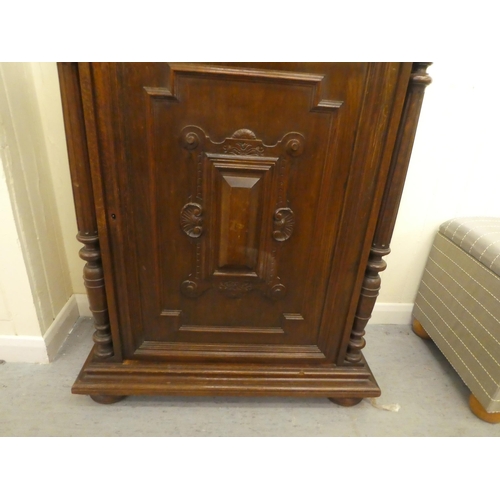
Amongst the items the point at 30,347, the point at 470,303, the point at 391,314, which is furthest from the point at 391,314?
the point at 30,347

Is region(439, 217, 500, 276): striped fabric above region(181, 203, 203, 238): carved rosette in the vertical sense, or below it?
below

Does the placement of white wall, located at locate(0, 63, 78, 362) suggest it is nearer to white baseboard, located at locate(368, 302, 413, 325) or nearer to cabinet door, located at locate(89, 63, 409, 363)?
cabinet door, located at locate(89, 63, 409, 363)

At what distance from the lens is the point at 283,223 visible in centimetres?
90

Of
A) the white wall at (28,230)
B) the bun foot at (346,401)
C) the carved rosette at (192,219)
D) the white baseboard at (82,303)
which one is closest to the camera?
the carved rosette at (192,219)

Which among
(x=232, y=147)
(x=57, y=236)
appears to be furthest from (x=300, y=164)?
(x=57, y=236)

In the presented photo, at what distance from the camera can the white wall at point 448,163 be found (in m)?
1.16

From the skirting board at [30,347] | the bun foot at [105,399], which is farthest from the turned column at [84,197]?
the skirting board at [30,347]

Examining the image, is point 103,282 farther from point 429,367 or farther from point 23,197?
point 429,367

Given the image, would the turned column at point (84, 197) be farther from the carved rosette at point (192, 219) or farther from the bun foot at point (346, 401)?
the bun foot at point (346, 401)

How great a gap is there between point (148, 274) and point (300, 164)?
1.62 feet

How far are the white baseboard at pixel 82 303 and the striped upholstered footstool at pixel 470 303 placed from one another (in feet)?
4.52

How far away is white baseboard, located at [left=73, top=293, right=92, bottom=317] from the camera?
1.45m

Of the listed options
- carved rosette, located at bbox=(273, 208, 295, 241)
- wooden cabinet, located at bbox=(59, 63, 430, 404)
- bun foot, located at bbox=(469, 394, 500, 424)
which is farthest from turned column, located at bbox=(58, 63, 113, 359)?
bun foot, located at bbox=(469, 394, 500, 424)

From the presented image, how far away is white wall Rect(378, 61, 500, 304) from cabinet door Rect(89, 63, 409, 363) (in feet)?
1.75
